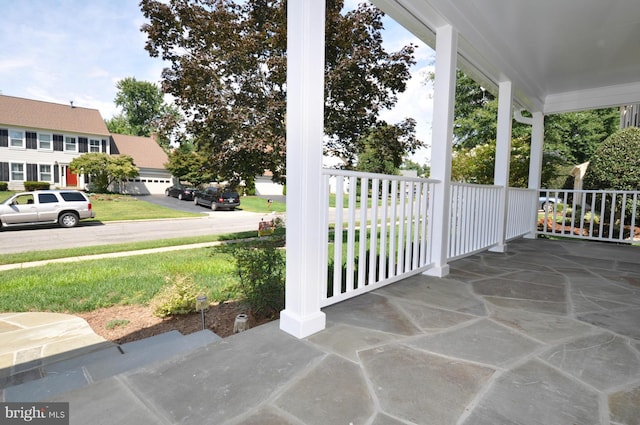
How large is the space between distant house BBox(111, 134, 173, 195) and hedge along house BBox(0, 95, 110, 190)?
1.82 metres

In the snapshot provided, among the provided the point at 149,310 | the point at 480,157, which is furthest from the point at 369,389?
the point at 480,157

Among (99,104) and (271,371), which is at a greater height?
(99,104)

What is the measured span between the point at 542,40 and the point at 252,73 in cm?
410

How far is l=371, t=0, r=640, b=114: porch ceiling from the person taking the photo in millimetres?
2453

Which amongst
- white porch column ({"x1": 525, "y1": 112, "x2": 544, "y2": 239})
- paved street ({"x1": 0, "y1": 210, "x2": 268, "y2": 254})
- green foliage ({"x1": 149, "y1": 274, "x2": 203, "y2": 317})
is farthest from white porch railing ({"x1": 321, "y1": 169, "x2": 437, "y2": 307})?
paved street ({"x1": 0, "y1": 210, "x2": 268, "y2": 254})

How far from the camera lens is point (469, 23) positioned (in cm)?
266

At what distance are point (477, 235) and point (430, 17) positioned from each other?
90.6 inches

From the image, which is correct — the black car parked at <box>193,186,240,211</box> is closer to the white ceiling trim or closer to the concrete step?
the white ceiling trim

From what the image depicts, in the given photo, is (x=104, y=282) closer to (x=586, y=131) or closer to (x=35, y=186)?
(x=35, y=186)

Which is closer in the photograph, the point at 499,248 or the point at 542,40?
the point at 542,40

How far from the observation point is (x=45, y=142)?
43.5 feet

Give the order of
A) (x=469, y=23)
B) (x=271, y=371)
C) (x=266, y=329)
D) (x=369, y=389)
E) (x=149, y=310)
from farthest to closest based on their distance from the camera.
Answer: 1. (x=149, y=310)
2. (x=469, y=23)
3. (x=266, y=329)
4. (x=271, y=371)
5. (x=369, y=389)

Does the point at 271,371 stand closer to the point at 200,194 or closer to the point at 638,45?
the point at 638,45

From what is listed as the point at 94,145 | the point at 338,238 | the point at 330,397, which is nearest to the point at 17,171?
the point at 94,145
